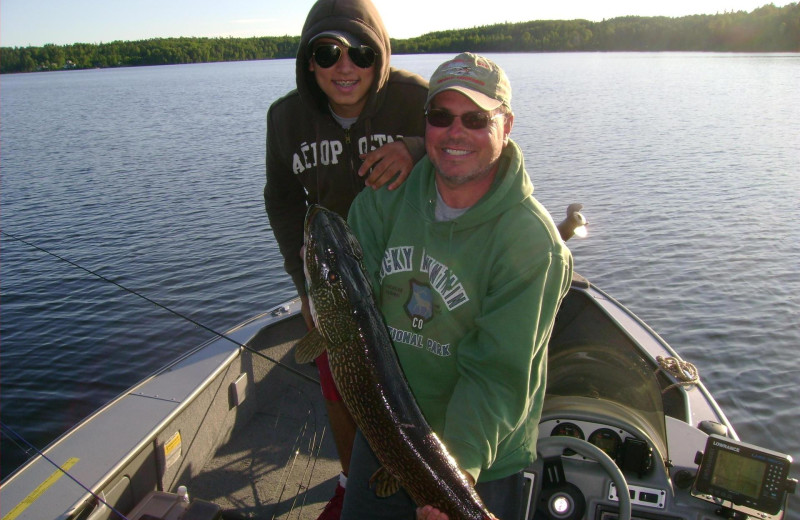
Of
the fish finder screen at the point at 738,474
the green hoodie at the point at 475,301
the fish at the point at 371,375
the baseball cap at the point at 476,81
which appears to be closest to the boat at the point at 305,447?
the fish finder screen at the point at 738,474

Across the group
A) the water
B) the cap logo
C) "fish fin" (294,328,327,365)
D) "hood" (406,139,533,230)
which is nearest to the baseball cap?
the cap logo

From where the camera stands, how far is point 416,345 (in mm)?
2699

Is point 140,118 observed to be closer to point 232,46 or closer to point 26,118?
point 26,118

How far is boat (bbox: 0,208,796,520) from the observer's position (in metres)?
3.43

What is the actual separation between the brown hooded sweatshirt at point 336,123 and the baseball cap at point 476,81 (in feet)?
2.82

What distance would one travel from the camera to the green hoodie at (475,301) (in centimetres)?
239

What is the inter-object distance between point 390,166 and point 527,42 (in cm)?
10627

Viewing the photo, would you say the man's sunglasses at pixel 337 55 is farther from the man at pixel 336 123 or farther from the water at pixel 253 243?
the water at pixel 253 243

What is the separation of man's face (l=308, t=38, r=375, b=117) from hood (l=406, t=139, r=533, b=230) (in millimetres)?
954

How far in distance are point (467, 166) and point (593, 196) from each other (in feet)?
53.4

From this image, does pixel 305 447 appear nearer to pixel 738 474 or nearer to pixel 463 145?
pixel 738 474

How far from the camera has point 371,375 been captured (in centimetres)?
257

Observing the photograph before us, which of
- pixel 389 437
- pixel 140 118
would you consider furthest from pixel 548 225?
pixel 140 118

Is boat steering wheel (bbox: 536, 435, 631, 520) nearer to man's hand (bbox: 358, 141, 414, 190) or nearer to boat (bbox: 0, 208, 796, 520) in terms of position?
boat (bbox: 0, 208, 796, 520)
